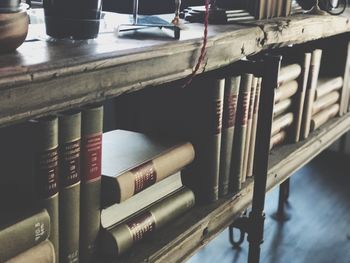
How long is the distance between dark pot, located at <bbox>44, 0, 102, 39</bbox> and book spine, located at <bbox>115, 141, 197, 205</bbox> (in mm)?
Answer: 264

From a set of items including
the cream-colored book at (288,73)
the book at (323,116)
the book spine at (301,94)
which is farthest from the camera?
the book at (323,116)

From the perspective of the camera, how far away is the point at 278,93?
157cm

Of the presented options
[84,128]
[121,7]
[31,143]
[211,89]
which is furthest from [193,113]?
[121,7]

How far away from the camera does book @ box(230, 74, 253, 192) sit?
4.11 feet

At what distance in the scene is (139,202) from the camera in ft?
3.42

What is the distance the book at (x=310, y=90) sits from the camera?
1.73 m

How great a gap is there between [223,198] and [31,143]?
0.61m

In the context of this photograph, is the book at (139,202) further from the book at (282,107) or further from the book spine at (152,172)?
the book at (282,107)

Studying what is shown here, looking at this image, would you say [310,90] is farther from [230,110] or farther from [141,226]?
[141,226]

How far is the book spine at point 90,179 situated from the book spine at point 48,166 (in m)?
0.07

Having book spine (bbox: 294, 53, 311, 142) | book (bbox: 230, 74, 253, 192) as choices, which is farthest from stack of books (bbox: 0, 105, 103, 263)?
book spine (bbox: 294, 53, 311, 142)

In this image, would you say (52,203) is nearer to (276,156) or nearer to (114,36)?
(114,36)

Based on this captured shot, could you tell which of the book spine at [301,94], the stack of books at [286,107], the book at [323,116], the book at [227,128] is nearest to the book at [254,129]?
the book at [227,128]

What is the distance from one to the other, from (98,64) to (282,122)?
105 centimetres
